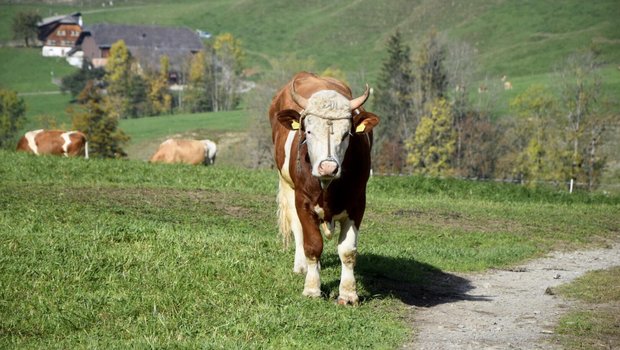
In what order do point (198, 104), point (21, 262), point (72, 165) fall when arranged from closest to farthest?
1. point (21, 262)
2. point (72, 165)
3. point (198, 104)

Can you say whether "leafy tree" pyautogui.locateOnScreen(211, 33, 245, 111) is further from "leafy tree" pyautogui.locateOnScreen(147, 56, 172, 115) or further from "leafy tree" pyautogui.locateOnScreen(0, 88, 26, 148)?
"leafy tree" pyautogui.locateOnScreen(0, 88, 26, 148)

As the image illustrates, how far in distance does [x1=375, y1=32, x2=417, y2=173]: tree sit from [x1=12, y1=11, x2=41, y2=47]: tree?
9097 cm

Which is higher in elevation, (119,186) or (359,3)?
A: (359,3)

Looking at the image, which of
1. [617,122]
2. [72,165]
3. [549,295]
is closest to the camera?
[549,295]

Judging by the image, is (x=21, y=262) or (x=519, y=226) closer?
(x=21, y=262)

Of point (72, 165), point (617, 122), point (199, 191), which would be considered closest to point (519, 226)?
point (199, 191)

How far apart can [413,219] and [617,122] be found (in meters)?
66.5

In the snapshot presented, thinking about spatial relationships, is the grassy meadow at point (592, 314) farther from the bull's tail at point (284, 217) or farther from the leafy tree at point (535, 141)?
the leafy tree at point (535, 141)

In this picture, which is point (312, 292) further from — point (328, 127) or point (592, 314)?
point (592, 314)

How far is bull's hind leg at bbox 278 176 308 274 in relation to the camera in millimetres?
12281

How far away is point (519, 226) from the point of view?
69.0ft

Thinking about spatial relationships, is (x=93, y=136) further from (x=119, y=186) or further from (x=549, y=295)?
(x=549, y=295)

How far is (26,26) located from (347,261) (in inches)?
6396

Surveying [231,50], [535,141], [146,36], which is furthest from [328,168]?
[146,36]
